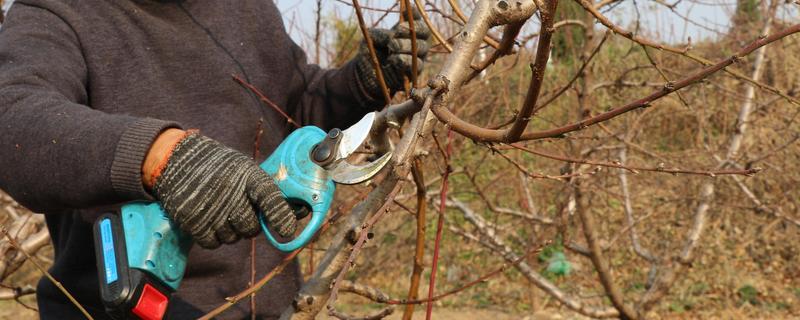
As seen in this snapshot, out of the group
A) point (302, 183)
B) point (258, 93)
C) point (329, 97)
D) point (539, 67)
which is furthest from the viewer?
point (329, 97)

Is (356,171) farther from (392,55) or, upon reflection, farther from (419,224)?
(392,55)

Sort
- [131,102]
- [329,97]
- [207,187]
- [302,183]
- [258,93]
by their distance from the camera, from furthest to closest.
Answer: [329,97], [258,93], [131,102], [302,183], [207,187]

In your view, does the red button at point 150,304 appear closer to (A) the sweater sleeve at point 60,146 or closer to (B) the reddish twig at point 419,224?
(A) the sweater sleeve at point 60,146

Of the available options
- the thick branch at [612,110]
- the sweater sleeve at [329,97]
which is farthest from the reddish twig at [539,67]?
the sweater sleeve at [329,97]

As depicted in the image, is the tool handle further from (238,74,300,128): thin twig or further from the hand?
(238,74,300,128): thin twig

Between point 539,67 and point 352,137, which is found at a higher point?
point 539,67

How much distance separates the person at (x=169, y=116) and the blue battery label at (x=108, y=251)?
0.06 metres

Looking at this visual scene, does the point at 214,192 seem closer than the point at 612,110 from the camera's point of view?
No

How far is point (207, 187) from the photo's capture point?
1.34m

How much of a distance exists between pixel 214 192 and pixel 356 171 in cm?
25

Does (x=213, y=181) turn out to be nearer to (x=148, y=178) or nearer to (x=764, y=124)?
(x=148, y=178)

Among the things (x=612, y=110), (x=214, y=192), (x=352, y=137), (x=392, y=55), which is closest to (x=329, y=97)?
(x=392, y=55)

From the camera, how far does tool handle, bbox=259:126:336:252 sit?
143cm

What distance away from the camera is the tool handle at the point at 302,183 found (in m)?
1.43
